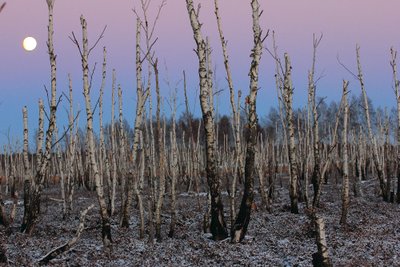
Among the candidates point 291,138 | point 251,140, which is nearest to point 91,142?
point 251,140

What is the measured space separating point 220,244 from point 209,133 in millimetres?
2372

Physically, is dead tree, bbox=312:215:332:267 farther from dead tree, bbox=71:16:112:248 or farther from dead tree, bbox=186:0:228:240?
dead tree, bbox=71:16:112:248

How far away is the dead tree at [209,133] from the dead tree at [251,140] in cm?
45

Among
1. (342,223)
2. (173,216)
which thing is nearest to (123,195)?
(173,216)

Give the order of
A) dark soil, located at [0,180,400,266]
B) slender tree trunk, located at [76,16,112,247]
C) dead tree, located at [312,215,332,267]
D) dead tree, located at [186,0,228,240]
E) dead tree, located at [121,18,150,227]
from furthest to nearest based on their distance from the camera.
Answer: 1. dead tree, located at [121,18,150,227]
2. dead tree, located at [186,0,228,240]
3. slender tree trunk, located at [76,16,112,247]
4. dark soil, located at [0,180,400,266]
5. dead tree, located at [312,215,332,267]

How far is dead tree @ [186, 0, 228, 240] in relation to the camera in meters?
9.88

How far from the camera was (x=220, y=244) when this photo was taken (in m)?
9.66

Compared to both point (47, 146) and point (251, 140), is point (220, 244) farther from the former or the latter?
point (47, 146)

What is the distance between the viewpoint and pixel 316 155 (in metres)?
15.0

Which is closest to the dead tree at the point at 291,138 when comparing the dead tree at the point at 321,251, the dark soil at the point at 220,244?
the dark soil at the point at 220,244

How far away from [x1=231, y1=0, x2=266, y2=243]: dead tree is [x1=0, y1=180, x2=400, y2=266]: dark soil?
41cm

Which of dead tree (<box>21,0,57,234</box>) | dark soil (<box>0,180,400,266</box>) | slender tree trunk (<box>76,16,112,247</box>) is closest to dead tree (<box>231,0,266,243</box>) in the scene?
dark soil (<box>0,180,400,266</box>)

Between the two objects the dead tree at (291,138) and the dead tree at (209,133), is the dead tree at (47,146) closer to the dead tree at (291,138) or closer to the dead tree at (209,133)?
the dead tree at (209,133)

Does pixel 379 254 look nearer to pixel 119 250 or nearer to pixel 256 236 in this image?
pixel 256 236
